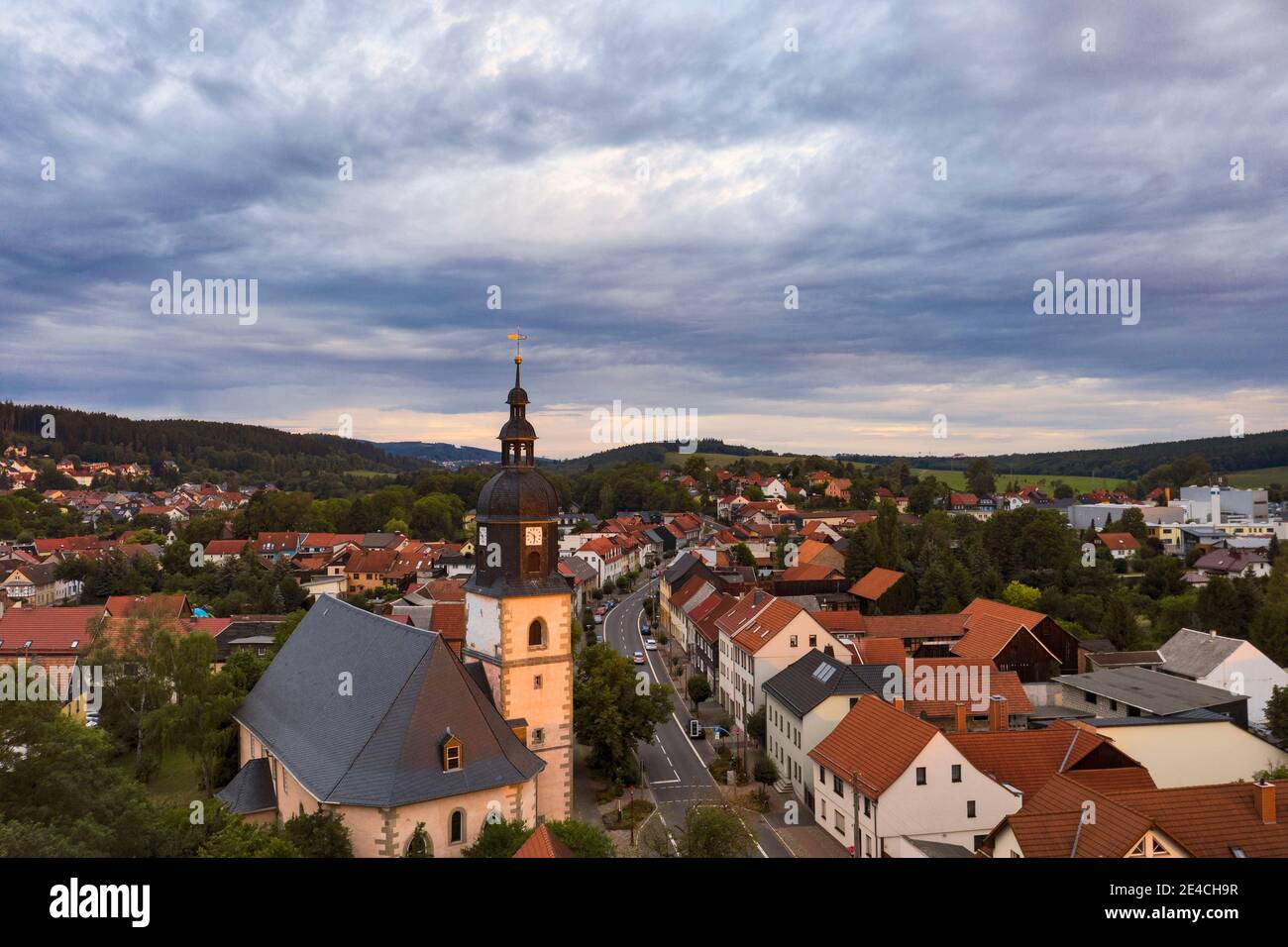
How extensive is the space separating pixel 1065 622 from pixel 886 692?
32880 mm

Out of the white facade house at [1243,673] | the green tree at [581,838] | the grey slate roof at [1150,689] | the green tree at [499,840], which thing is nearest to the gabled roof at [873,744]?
the green tree at [581,838]

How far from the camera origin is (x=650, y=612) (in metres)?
89.3

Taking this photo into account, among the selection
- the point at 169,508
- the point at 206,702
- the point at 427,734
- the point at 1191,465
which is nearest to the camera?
the point at 427,734

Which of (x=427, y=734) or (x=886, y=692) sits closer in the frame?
(x=427, y=734)

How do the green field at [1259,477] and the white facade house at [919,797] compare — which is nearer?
the white facade house at [919,797]

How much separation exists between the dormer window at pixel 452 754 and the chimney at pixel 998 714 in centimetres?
2833

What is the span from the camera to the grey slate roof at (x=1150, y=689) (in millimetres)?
42281

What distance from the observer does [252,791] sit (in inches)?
1196

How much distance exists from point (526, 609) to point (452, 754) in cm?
683

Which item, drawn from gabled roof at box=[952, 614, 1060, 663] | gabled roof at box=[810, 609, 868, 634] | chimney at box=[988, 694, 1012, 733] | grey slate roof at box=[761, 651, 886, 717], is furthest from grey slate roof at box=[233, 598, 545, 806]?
gabled roof at box=[810, 609, 868, 634]

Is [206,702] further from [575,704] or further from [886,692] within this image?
[886,692]

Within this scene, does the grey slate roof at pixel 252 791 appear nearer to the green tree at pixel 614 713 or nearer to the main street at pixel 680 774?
the green tree at pixel 614 713

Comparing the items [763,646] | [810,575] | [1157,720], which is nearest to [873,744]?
[1157,720]
